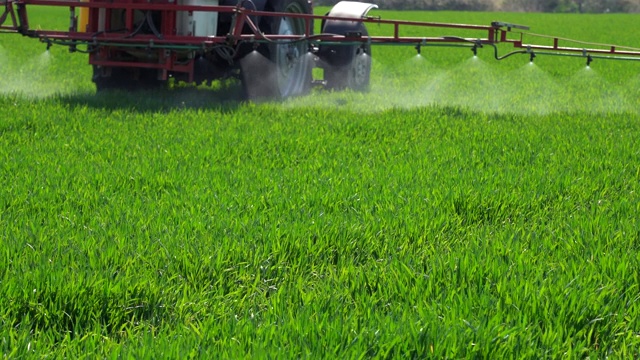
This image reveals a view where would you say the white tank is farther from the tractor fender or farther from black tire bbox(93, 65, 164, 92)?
the tractor fender

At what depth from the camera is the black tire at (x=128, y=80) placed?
436 inches

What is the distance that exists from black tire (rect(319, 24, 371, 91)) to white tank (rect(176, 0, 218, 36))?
2355 millimetres

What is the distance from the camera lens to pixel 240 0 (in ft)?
33.3

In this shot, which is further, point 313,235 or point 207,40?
point 207,40

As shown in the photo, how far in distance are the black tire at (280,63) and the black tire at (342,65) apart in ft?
1.55

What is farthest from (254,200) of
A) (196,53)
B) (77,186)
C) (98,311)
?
(196,53)

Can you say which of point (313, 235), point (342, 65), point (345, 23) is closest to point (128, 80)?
point (342, 65)

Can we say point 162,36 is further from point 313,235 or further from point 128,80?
point 313,235

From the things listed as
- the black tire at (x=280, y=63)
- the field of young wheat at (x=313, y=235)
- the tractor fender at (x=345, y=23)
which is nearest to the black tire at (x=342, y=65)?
the tractor fender at (x=345, y=23)

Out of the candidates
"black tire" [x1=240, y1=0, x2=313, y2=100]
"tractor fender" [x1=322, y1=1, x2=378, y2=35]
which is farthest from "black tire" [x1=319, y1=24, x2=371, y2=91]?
"black tire" [x1=240, y1=0, x2=313, y2=100]

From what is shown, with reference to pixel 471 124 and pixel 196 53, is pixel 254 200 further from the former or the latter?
pixel 196 53

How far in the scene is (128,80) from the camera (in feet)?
36.8

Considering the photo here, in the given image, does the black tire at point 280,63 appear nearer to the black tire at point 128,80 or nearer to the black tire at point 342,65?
the black tire at point 342,65

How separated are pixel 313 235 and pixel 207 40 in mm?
5395
